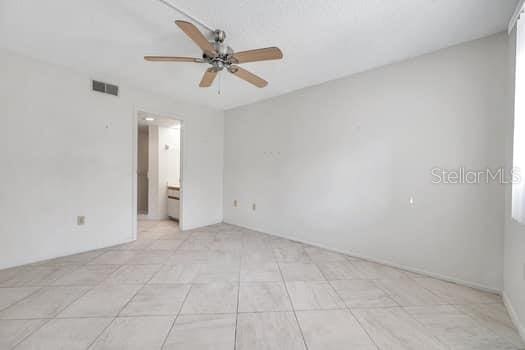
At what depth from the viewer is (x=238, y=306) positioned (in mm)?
1751

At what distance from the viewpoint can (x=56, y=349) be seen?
4.25 feet

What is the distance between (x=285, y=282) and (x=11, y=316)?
7.24ft

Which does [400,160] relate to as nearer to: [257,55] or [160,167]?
[257,55]

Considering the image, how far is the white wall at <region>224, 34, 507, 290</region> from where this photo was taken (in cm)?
200

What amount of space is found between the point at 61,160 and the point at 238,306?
286 cm

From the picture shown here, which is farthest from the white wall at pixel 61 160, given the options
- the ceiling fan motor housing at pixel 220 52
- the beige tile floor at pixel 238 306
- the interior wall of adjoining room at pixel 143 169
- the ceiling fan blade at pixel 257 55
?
the interior wall of adjoining room at pixel 143 169

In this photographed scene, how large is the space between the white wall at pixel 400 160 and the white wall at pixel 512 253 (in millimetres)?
94

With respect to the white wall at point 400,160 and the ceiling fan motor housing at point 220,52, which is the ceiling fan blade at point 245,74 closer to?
the ceiling fan motor housing at point 220,52

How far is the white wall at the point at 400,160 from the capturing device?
6.55ft

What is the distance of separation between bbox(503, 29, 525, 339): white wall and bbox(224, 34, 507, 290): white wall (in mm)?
94

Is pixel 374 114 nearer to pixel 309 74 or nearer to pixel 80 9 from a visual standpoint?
pixel 309 74

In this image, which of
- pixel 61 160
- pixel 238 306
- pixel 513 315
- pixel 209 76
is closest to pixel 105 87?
pixel 61 160

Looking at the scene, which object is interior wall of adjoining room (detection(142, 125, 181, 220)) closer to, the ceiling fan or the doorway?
the doorway

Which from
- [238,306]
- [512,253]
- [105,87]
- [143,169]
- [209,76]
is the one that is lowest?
[238,306]
